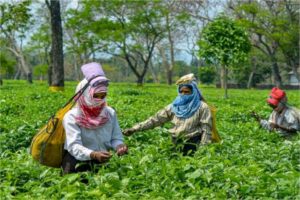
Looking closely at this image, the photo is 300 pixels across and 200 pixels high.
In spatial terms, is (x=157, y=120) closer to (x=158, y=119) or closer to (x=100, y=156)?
(x=158, y=119)

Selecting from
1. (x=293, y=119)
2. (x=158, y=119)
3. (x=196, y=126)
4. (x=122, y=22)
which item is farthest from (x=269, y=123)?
(x=122, y=22)

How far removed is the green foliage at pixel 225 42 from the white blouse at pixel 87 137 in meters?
15.4

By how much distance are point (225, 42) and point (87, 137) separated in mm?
15693

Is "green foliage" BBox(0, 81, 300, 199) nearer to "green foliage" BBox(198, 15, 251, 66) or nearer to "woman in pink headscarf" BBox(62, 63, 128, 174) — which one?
"woman in pink headscarf" BBox(62, 63, 128, 174)

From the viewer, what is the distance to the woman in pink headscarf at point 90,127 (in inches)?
172

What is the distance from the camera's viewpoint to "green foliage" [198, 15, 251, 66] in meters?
19.7

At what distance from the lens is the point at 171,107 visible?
6191 millimetres

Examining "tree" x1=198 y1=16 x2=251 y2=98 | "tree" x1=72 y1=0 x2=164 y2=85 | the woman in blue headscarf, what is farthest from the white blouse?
"tree" x1=72 y1=0 x2=164 y2=85

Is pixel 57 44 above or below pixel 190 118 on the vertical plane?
above

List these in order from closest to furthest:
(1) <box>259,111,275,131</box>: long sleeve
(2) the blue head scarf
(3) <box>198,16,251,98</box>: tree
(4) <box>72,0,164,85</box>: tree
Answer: (2) the blue head scarf
(1) <box>259,111,275,131</box>: long sleeve
(3) <box>198,16,251,98</box>: tree
(4) <box>72,0,164,85</box>: tree

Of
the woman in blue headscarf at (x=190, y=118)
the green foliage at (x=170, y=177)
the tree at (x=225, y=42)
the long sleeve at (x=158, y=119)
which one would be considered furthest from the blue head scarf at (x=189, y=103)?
the tree at (x=225, y=42)

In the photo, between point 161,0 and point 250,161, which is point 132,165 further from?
point 161,0

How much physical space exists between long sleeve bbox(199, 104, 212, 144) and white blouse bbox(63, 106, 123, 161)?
1.43 m

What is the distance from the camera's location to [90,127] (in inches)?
176
